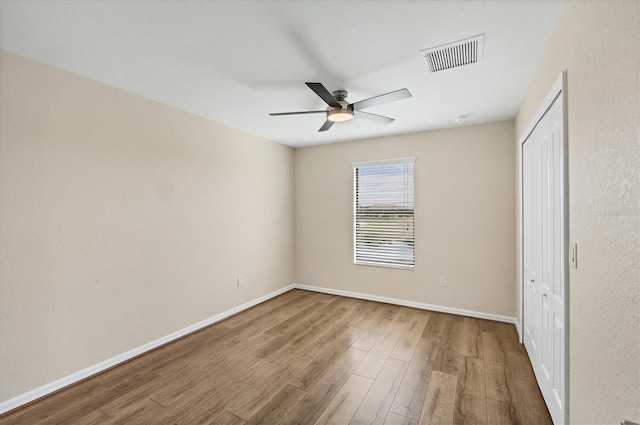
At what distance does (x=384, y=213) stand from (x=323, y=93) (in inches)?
102

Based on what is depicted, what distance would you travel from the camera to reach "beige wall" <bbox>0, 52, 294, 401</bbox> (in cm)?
207

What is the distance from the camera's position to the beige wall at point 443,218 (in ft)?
11.8

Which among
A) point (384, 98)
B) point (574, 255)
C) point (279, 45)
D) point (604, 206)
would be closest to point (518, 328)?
point (574, 255)

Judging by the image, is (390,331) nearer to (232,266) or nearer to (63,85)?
(232,266)

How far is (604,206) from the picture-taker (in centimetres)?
108

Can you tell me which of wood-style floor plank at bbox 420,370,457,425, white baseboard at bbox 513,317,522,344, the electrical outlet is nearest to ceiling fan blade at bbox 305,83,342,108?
the electrical outlet

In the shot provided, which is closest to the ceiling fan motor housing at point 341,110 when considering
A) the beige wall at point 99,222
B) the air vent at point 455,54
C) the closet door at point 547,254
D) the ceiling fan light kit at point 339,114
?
→ the ceiling fan light kit at point 339,114

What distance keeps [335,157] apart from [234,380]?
3.55 metres

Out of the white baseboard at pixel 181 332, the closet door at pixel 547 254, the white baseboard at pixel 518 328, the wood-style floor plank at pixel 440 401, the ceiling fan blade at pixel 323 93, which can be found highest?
the ceiling fan blade at pixel 323 93

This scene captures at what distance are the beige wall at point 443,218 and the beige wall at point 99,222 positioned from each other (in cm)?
170

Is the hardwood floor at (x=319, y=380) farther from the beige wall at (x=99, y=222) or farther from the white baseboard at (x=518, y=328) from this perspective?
the beige wall at (x=99, y=222)

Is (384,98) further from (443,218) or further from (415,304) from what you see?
(415,304)

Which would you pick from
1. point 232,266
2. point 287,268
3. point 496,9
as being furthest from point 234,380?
point 496,9

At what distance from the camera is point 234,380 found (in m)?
2.38
